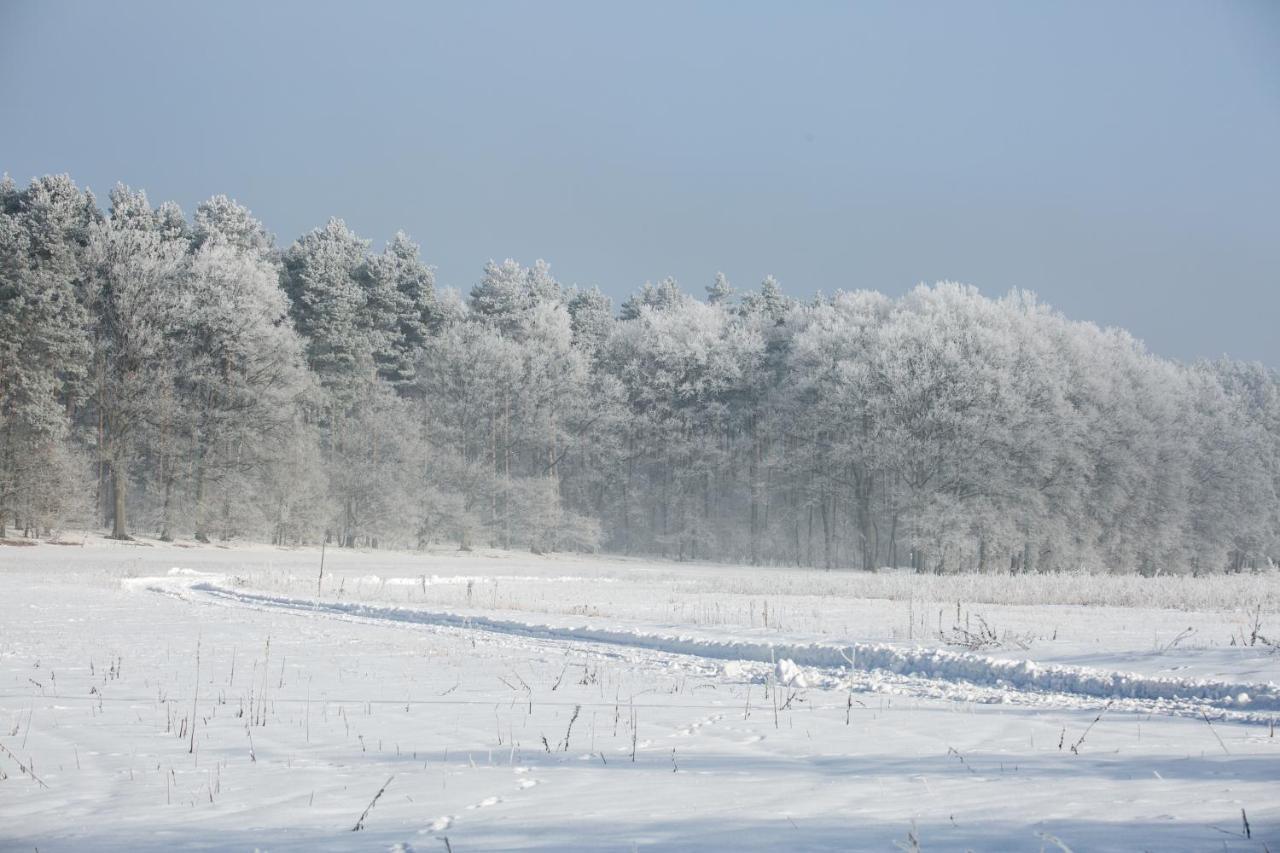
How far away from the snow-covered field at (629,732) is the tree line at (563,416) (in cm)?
3396

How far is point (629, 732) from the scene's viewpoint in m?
9.53

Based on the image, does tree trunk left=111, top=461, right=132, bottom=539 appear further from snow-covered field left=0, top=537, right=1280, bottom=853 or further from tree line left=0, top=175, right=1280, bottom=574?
snow-covered field left=0, top=537, right=1280, bottom=853

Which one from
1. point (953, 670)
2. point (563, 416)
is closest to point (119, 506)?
point (563, 416)

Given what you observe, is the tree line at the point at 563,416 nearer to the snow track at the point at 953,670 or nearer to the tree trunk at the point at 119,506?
the tree trunk at the point at 119,506

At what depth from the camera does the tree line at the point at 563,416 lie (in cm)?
5456

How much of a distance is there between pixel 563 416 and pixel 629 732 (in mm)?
65287

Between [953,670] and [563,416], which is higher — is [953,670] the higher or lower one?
the lower one

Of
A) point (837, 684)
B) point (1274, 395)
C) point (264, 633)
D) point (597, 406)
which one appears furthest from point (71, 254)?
point (1274, 395)

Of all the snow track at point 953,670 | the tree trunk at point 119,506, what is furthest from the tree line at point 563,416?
the snow track at point 953,670

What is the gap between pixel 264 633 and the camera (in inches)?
738

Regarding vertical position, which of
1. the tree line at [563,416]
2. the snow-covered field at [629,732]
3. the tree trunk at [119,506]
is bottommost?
the snow-covered field at [629,732]

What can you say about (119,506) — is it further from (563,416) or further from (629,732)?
(629,732)

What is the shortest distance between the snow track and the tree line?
37.9 metres

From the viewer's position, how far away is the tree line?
54.6m
